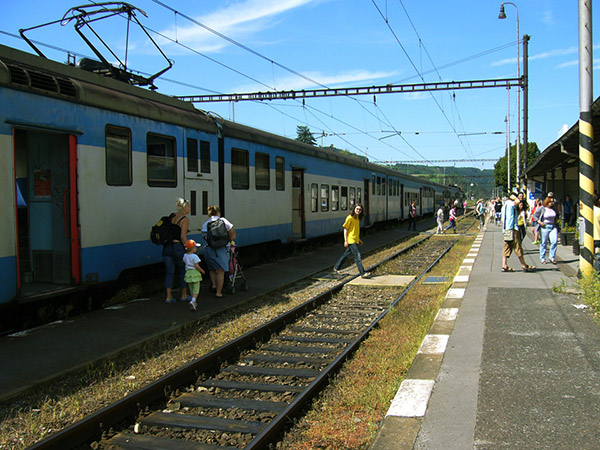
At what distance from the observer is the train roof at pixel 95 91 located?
264 inches

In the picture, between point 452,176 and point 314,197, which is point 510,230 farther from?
point 452,176

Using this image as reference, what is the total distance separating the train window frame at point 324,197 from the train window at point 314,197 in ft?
1.55

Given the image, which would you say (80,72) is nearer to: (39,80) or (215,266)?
(39,80)

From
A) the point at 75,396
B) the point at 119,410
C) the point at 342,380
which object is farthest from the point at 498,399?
the point at 75,396

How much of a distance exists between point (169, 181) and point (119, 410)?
18.8 feet

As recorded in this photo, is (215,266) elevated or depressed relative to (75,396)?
elevated

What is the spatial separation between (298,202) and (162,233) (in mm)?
8485

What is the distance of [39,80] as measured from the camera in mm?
6895

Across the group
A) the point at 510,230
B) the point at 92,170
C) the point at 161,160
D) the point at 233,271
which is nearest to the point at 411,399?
the point at 92,170

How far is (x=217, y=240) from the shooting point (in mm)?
8906

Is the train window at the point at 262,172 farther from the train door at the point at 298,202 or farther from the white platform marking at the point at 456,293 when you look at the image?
the white platform marking at the point at 456,293

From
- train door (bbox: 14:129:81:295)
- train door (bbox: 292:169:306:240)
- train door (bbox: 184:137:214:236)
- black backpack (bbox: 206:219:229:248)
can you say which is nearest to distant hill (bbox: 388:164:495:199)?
train door (bbox: 292:169:306:240)

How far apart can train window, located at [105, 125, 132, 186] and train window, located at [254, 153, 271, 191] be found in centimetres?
472

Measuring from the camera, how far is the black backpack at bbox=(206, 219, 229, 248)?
888 cm
